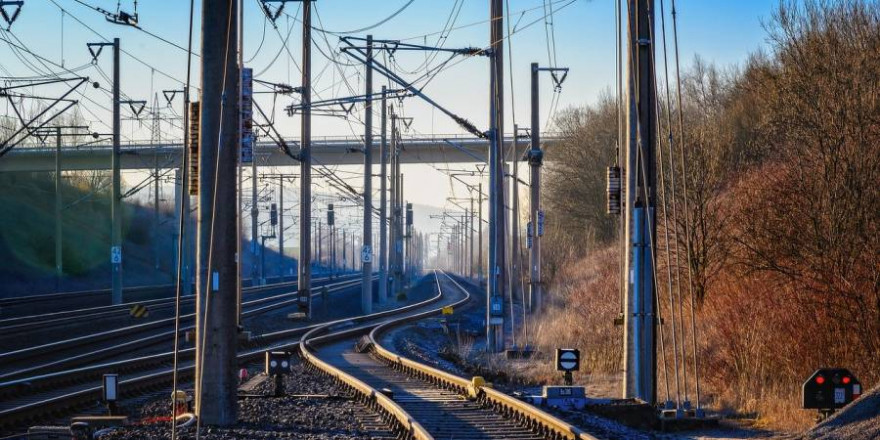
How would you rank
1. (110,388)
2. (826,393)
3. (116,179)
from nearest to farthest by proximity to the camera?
(826,393), (110,388), (116,179)

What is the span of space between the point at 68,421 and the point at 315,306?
35360 millimetres

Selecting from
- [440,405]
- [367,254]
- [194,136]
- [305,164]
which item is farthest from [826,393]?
[367,254]

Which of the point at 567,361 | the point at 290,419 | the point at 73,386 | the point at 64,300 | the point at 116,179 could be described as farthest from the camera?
the point at 64,300

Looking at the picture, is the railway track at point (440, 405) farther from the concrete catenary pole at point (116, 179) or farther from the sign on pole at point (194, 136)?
the concrete catenary pole at point (116, 179)

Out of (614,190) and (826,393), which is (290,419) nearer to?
(614,190)

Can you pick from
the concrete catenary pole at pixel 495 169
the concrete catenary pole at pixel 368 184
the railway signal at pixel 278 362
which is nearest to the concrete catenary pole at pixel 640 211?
the railway signal at pixel 278 362

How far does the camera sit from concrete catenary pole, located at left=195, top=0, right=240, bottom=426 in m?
13.9

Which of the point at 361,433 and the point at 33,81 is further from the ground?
the point at 33,81

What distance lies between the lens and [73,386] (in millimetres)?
20578

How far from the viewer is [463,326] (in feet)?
140

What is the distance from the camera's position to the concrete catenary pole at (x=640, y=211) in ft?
52.1

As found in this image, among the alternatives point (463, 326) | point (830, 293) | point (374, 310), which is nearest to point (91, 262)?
point (374, 310)

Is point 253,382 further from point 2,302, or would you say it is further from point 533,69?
point 2,302

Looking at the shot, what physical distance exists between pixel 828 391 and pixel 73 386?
13.4 metres
